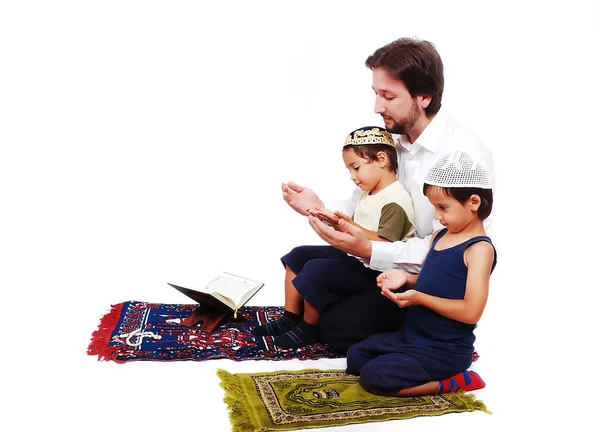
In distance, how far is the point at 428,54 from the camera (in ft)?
14.7

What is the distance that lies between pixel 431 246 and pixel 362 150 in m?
0.72

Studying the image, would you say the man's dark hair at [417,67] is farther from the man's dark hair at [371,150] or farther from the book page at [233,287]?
the book page at [233,287]

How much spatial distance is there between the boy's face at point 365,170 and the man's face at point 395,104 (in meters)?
0.20

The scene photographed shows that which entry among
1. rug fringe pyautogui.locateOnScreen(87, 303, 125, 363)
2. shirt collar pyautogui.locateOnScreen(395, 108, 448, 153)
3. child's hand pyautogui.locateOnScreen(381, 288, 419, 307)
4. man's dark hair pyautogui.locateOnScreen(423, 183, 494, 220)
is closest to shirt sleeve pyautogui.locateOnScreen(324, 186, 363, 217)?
shirt collar pyautogui.locateOnScreen(395, 108, 448, 153)

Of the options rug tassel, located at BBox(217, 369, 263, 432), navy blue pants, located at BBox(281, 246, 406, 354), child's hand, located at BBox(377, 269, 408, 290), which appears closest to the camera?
rug tassel, located at BBox(217, 369, 263, 432)

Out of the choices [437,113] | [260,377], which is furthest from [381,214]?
[260,377]

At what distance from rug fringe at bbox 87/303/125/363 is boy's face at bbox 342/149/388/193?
67.0 inches

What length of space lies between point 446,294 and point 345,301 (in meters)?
0.77

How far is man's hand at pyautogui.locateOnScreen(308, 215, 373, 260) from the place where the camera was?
4246mm

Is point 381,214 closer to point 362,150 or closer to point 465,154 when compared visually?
point 362,150

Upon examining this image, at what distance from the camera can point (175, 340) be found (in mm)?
4703

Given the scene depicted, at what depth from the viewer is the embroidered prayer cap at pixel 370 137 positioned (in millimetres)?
4535

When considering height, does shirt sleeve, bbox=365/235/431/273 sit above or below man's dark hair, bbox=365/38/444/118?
below

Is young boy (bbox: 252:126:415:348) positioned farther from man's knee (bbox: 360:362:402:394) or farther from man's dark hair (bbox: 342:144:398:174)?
man's knee (bbox: 360:362:402:394)
